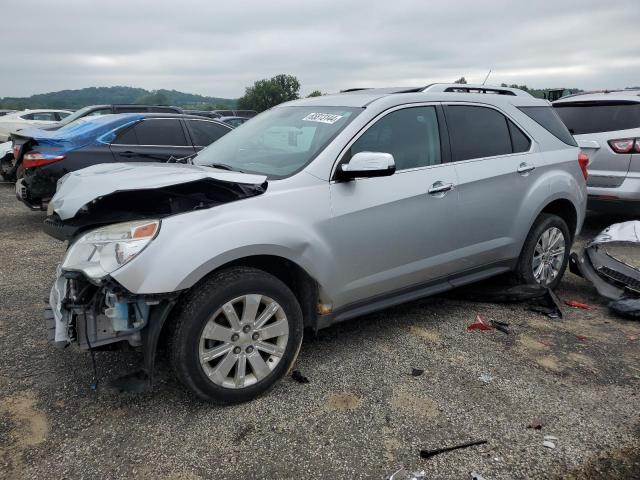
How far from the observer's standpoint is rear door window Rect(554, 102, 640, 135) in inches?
267

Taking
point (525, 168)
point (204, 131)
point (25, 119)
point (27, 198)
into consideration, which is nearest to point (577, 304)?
point (525, 168)

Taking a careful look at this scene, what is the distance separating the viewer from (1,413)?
9.45 feet

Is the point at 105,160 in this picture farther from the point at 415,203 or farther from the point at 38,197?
the point at 415,203

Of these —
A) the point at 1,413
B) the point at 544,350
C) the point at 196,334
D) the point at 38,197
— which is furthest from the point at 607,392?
Result: the point at 38,197

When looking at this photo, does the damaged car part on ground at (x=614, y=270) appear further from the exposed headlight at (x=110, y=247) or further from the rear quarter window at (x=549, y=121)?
the exposed headlight at (x=110, y=247)

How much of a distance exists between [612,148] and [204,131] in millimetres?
5860

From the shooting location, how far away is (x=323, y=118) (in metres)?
3.66

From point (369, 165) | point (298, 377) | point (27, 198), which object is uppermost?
point (369, 165)

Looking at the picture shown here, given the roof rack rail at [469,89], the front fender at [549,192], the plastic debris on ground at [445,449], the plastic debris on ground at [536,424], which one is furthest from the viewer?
the front fender at [549,192]

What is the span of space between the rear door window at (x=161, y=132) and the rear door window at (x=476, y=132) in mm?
5064

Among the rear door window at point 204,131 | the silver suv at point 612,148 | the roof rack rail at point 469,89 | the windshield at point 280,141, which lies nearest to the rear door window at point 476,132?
the roof rack rail at point 469,89

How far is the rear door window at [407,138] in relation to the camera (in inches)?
138

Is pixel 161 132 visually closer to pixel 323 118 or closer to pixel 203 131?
pixel 203 131

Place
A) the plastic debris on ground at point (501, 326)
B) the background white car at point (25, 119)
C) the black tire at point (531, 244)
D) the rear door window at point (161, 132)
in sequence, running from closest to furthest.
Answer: the plastic debris on ground at point (501, 326) < the black tire at point (531, 244) < the rear door window at point (161, 132) < the background white car at point (25, 119)
